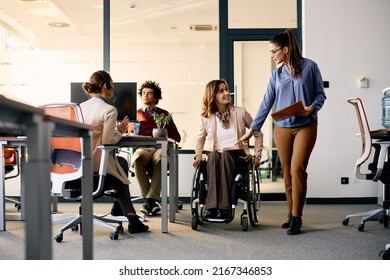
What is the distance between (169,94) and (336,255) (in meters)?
3.41

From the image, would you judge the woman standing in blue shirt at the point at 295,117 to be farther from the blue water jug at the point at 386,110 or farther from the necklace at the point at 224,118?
the blue water jug at the point at 386,110

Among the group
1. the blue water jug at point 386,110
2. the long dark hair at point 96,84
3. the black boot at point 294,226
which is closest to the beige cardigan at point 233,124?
the black boot at point 294,226

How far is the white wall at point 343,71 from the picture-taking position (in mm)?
5562

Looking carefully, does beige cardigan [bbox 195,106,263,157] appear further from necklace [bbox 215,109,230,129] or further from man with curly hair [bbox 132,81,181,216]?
man with curly hair [bbox 132,81,181,216]

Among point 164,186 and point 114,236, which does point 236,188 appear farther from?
point 114,236

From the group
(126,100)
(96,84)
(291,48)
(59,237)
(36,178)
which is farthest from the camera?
(126,100)

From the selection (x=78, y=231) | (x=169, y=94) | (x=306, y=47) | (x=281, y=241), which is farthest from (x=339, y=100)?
(x=78, y=231)

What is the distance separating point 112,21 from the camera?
586 cm

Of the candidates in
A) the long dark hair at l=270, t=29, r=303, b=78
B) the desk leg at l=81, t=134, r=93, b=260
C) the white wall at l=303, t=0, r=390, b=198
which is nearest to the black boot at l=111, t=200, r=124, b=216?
the long dark hair at l=270, t=29, r=303, b=78

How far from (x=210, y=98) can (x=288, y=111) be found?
30.7 inches

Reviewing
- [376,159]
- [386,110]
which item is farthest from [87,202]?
[386,110]

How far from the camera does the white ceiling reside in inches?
229

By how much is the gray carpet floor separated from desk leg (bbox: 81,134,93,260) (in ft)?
2.56

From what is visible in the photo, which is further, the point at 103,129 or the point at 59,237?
the point at 103,129
